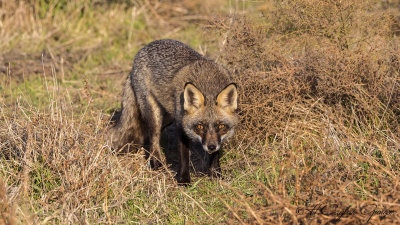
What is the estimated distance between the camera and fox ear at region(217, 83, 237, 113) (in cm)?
499

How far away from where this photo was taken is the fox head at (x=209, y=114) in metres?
5.04

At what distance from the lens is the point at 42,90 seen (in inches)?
325

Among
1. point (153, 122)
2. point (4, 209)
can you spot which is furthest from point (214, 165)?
point (4, 209)

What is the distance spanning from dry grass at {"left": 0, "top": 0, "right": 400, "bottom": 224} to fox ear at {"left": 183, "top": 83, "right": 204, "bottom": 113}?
71 cm

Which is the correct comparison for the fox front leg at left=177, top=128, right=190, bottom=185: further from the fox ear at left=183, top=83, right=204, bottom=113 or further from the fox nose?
the fox nose

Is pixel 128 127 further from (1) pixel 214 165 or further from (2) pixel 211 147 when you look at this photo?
(2) pixel 211 147

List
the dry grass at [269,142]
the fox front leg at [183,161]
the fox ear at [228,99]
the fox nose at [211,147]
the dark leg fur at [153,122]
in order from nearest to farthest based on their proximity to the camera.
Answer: the dry grass at [269,142] → the fox nose at [211,147] → the fox ear at [228,99] → the fox front leg at [183,161] → the dark leg fur at [153,122]

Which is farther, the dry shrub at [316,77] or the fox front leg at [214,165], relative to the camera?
the fox front leg at [214,165]

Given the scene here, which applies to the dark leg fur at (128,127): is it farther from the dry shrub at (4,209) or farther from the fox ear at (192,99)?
the dry shrub at (4,209)

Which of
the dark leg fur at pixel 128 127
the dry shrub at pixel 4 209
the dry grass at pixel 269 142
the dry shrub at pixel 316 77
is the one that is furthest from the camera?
the dark leg fur at pixel 128 127

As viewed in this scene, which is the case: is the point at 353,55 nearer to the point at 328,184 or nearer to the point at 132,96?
Result: the point at 328,184

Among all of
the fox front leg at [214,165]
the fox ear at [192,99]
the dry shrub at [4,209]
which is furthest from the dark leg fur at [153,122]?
the dry shrub at [4,209]

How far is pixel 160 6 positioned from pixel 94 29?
2.39 meters

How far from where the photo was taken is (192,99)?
5.15m
